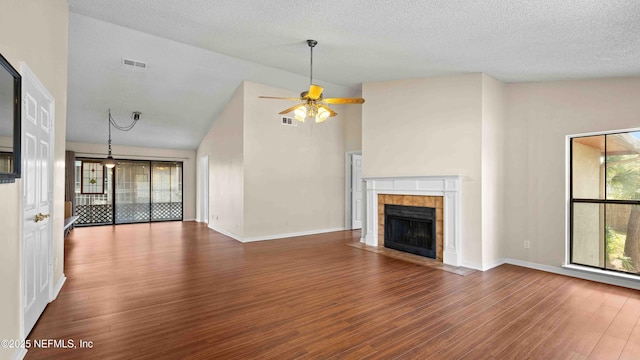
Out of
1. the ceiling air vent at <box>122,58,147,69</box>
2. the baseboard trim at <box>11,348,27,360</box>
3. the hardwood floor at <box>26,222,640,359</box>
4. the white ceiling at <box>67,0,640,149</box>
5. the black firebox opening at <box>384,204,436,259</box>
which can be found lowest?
the hardwood floor at <box>26,222,640,359</box>

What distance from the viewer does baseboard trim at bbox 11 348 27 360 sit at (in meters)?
2.01

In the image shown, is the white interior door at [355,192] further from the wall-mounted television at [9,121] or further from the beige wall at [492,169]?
the wall-mounted television at [9,121]

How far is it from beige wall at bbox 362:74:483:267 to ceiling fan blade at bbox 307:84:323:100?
221 centimetres

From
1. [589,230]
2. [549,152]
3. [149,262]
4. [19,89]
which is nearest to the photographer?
[19,89]

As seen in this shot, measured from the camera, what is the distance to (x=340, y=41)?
13.0ft

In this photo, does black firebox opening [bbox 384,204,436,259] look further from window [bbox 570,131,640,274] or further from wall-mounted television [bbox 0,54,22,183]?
wall-mounted television [bbox 0,54,22,183]

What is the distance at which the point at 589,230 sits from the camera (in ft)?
13.5

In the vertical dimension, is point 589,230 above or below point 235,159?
below

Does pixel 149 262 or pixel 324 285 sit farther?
pixel 149 262

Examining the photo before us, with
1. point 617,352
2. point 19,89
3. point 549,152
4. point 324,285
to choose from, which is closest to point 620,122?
point 549,152

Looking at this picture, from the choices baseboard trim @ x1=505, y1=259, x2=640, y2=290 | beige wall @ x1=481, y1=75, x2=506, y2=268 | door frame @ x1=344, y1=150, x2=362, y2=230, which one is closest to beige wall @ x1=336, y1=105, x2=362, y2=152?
door frame @ x1=344, y1=150, x2=362, y2=230

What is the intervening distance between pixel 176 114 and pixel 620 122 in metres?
8.46

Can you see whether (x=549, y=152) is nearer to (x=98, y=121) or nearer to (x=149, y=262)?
(x=149, y=262)

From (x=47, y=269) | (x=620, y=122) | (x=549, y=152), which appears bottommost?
(x=47, y=269)
